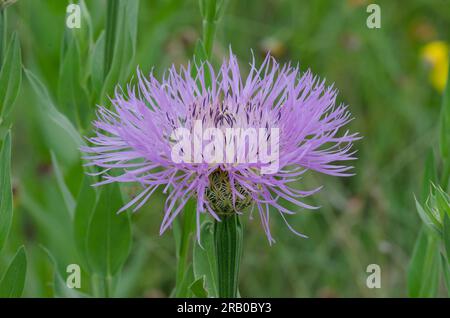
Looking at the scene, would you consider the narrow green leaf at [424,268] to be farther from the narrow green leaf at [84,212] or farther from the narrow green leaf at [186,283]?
the narrow green leaf at [84,212]

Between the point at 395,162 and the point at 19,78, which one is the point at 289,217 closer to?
the point at 395,162

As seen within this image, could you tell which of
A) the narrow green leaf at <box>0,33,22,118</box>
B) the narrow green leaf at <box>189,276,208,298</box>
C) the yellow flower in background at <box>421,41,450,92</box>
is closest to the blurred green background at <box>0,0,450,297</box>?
the yellow flower in background at <box>421,41,450,92</box>

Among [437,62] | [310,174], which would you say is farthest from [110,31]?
[437,62]

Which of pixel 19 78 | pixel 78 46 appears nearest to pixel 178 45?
pixel 78 46

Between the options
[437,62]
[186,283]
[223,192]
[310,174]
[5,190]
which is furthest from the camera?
[437,62]

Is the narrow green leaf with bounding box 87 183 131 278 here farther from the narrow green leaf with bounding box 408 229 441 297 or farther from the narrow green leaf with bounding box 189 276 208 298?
the narrow green leaf with bounding box 408 229 441 297

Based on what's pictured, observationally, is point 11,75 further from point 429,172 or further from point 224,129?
point 429,172

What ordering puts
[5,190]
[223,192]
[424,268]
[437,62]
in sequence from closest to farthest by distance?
[223,192], [5,190], [424,268], [437,62]
